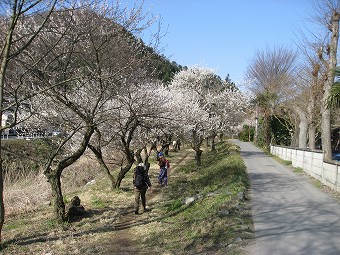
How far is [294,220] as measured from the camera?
8.23m

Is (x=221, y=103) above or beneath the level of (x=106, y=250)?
above

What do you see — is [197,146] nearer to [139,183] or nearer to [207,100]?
[207,100]

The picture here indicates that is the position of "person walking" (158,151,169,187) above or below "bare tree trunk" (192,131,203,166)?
below

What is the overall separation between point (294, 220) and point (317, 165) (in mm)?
8446

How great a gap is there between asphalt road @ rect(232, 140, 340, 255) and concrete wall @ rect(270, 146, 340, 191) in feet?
2.34

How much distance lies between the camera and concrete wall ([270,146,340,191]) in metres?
12.9

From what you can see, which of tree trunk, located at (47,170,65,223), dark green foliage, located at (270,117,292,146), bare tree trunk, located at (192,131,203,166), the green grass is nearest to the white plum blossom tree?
bare tree trunk, located at (192,131,203,166)

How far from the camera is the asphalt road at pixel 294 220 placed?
20.6 ft

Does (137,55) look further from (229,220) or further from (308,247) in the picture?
(308,247)

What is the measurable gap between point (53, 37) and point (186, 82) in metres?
26.0

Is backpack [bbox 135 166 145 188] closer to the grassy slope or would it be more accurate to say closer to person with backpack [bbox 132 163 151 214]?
person with backpack [bbox 132 163 151 214]

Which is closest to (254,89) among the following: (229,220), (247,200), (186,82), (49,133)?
(186,82)

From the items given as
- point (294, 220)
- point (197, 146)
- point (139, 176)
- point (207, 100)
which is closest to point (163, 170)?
point (139, 176)

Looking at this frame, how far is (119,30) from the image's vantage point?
9.33m
